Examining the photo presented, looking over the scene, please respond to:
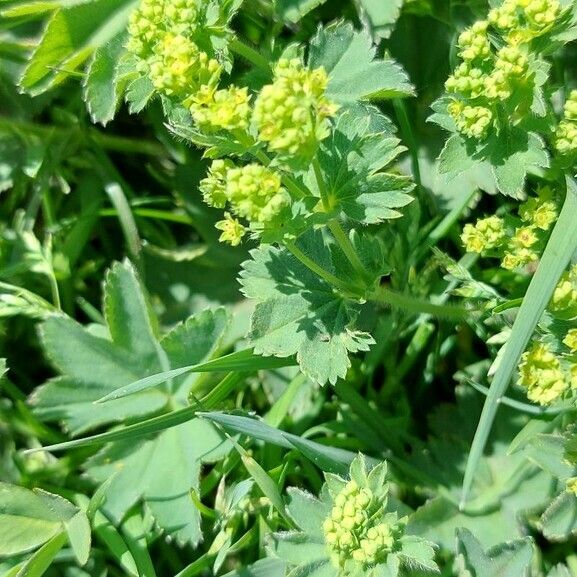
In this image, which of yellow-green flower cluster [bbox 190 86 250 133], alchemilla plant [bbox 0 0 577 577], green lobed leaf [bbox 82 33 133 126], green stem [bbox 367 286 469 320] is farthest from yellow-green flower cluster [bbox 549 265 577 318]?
green lobed leaf [bbox 82 33 133 126]

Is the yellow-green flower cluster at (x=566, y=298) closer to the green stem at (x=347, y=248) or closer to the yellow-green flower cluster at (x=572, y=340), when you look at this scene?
the yellow-green flower cluster at (x=572, y=340)

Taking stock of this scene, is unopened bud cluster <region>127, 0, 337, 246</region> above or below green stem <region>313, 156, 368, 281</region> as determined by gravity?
above

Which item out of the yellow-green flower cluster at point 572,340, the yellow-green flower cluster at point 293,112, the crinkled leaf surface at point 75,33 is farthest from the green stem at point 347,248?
the crinkled leaf surface at point 75,33

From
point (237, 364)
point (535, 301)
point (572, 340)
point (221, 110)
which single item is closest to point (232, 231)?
point (221, 110)

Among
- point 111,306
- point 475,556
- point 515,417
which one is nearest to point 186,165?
point 111,306

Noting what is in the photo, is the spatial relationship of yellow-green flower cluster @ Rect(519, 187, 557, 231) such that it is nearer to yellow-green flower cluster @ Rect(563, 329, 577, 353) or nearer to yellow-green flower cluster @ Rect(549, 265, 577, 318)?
yellow-green flower cluster @ Rect(549, 265, 577, 318)

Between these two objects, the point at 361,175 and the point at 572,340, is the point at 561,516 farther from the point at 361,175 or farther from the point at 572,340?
the point at 361,175
